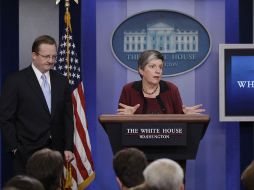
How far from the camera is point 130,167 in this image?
129 inches

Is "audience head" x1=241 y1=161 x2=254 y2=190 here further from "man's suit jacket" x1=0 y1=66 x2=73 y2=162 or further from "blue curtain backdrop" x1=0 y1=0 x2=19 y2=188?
"blue curtain backdrop" x1=0 y1=0 x2=19 y2=188

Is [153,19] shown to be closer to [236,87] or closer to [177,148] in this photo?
[236,87]

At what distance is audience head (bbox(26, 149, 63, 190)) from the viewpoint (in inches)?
128

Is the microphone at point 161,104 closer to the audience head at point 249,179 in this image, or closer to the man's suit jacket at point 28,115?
the man's suit jacket at point 28,115

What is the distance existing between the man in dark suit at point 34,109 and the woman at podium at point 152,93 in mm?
543

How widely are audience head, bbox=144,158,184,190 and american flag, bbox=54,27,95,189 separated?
3.22 meters

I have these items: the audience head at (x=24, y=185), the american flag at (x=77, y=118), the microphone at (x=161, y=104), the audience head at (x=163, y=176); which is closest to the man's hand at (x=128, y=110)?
the microphone at (x=161, y=104)

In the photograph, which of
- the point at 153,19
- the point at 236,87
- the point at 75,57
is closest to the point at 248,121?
the point at 236,87

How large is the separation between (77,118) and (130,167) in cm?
285

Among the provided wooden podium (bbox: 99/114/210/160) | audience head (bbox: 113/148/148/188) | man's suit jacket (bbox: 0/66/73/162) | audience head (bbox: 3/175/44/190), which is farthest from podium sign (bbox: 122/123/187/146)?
audience head (bbox: 3/175/44/190)

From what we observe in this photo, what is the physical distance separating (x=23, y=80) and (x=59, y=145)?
22.8 inches

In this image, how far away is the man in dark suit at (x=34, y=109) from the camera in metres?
4.90

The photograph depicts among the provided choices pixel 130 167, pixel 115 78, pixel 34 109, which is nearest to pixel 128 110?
pixel 34 109

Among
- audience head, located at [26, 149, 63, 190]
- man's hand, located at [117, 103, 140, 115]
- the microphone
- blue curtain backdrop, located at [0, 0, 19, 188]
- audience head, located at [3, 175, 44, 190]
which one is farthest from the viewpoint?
blue curtain backdrop, located at [0, 0, 19, 188]
